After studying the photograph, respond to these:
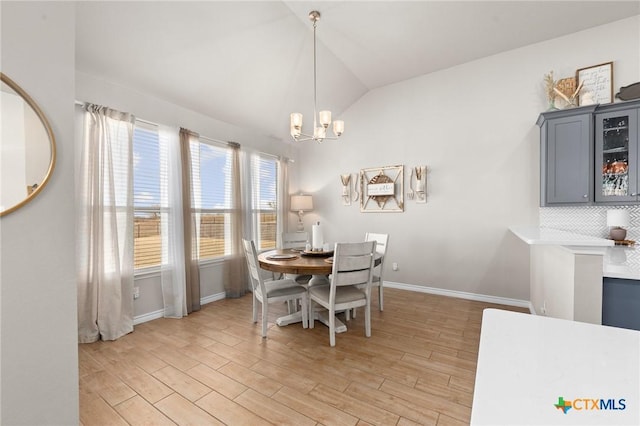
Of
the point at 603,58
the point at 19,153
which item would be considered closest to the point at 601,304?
the point at 603,58

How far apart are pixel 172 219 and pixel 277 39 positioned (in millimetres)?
2503

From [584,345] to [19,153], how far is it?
2174mm

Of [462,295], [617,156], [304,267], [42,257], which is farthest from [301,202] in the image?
[617,156]

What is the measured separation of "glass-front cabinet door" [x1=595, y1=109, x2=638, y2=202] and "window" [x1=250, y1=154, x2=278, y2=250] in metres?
4.29

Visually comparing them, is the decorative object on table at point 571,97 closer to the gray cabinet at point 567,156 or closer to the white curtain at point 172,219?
the gray cabinet at point 567,156

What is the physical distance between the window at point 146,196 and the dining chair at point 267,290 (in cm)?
127

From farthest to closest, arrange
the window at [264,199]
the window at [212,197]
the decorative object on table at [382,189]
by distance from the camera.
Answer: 1. the window at [264,199]
2. the decorative object on table at [382,189]
3. the window at [212,197]

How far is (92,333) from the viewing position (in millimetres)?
2545

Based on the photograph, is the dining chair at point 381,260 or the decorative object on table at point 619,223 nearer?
the decorative object on table at point 619,223

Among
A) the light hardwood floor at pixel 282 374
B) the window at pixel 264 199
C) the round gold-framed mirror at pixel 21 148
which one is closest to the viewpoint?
the round gold-framed mirror at pixel 21 148

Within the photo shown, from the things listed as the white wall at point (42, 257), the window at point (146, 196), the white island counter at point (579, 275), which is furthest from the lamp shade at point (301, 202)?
the white wall at point (42, 257)

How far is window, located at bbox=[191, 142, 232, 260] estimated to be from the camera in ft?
11.9

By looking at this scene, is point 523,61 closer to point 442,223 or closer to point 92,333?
point 442,223

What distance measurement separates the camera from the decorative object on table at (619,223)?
8.68ft
